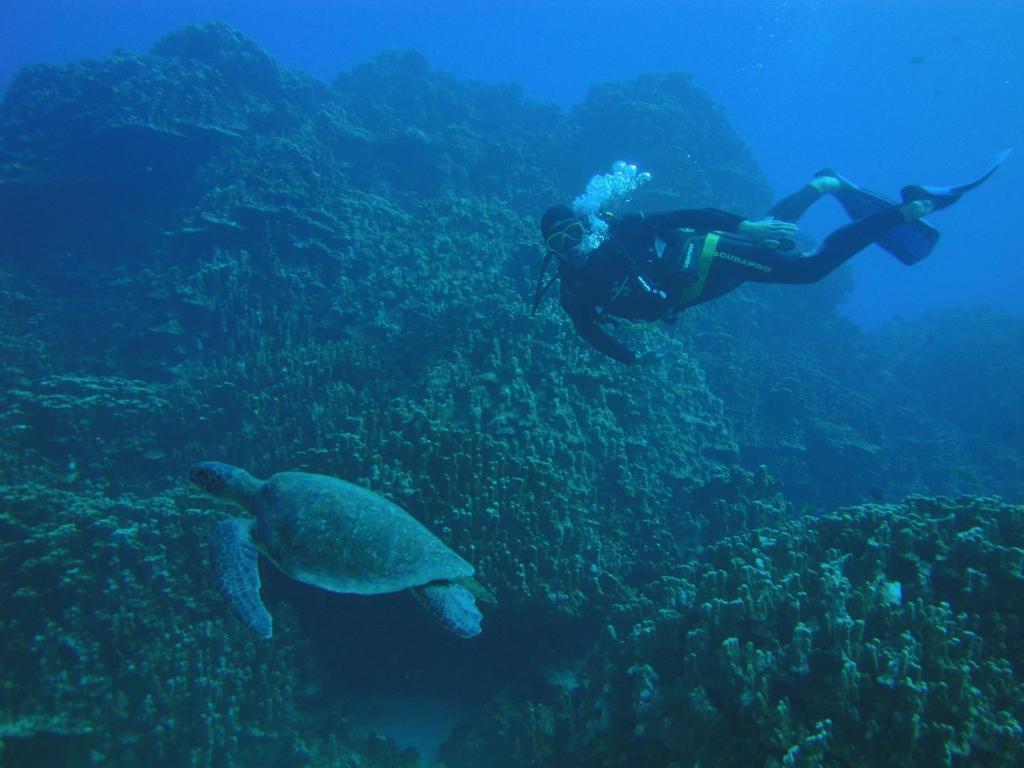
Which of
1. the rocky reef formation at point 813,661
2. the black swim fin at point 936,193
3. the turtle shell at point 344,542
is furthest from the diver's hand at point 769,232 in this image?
the turtle shell at point 344,542

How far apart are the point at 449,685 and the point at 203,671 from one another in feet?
7.93

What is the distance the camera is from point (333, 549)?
149 inches

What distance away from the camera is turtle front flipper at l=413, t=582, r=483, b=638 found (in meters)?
3.62

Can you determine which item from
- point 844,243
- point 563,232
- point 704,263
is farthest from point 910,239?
point 563,232

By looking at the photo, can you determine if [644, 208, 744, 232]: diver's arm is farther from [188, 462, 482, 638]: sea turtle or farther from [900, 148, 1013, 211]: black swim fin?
[188, 462, 482, 638]: sea turtle

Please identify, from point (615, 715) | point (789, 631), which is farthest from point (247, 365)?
point (789, 631)

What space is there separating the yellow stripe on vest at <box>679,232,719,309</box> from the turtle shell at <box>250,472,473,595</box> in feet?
13.2

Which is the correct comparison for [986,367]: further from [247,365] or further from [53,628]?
[53,628]

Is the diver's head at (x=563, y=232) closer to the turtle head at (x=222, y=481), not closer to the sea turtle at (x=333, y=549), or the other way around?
the sea turtle at (x=333, y=549)

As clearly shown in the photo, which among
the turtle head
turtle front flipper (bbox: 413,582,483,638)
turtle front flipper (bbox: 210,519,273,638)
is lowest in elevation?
turtle front flipper (bbox: 210,519,273,638)

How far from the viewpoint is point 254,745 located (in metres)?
4.53

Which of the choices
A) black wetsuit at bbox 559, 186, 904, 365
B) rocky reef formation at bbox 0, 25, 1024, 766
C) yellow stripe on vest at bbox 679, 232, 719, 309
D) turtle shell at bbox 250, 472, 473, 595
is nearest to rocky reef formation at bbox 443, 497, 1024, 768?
rocky reef formation at bbox 0, 25, 1024, 766

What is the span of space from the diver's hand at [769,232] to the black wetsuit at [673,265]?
8cm

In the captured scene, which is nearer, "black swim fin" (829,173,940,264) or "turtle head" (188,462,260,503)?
"turtle head" (188,462,260,503)
